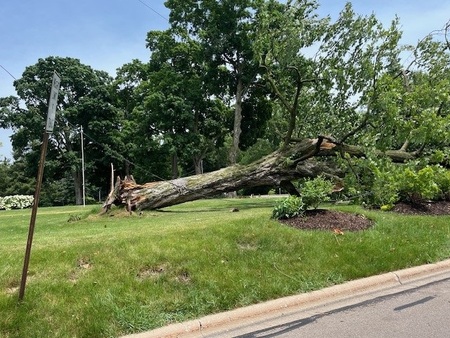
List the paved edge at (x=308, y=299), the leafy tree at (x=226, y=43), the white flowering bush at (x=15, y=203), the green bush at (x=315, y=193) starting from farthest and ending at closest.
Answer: the white flowering bush at (x=15, y=203), the leafy tree at (x=226, y=43), the green bush at (x=315, y=193), the paved edge at (x=308, y=299)

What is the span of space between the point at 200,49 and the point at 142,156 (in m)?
10.4

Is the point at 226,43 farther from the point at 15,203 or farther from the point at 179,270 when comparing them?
the point at 179,270

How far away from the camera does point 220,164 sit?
2183 inches

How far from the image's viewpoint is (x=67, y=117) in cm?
3838

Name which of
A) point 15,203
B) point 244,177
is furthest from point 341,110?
point 15,203

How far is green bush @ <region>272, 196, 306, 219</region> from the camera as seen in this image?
746 centimetres

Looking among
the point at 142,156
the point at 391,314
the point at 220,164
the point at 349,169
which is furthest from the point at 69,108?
the point at 391,314

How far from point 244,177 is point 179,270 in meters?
8.15

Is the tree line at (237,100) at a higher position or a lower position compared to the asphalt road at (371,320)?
higher

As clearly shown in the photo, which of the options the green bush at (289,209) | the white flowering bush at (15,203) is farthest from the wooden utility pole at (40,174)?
the white flowering bush at (15,203)

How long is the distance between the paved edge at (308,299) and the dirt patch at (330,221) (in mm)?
1262

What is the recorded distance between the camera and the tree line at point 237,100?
11445mm

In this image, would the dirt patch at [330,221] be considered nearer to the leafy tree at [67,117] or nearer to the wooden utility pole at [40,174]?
the wooden utility pole at [40,174]

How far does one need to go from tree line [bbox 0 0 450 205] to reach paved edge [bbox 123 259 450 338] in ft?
15.1
